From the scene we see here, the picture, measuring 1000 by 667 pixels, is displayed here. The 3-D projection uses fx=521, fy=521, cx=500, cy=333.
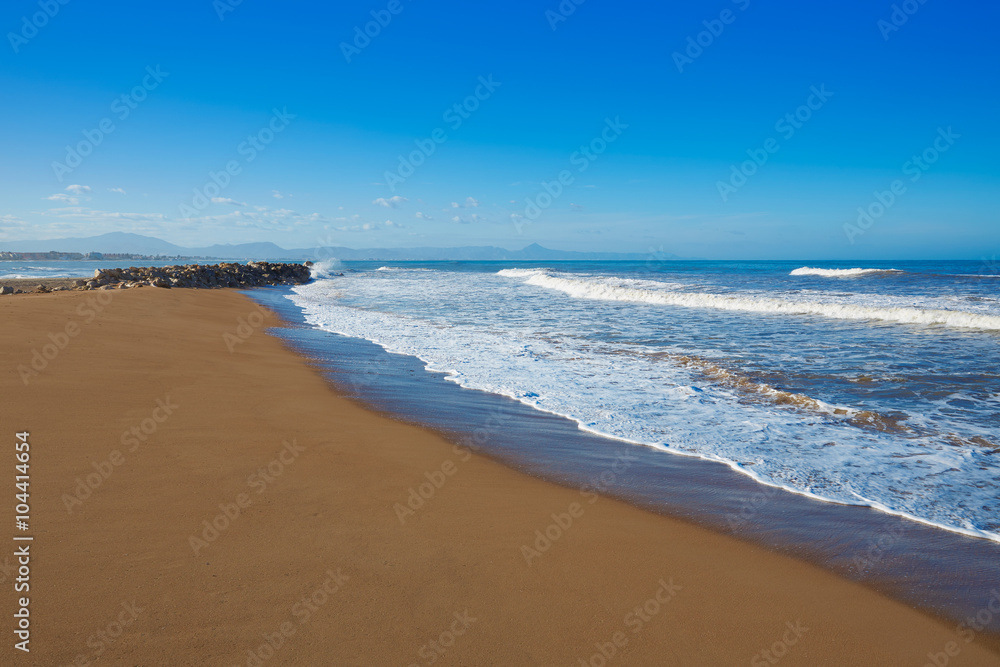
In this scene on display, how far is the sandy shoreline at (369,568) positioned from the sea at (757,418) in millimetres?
511

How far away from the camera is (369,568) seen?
9.40ft

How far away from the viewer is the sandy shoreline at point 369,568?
7.75ft

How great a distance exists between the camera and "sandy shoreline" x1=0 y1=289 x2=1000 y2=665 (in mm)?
2363

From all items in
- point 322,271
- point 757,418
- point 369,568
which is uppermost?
point 322,271

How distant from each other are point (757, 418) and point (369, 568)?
5.11 m

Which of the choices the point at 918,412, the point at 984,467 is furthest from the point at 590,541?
the point at 918,412

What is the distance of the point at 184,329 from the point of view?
35.3ft

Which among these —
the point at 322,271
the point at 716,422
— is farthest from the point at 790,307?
the point at 322,271

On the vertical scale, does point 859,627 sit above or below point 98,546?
below

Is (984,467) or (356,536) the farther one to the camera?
(984,467)

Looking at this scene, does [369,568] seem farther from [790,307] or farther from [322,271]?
[322,271]

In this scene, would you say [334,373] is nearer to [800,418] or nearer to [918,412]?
[800,418]

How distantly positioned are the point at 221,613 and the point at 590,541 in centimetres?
210

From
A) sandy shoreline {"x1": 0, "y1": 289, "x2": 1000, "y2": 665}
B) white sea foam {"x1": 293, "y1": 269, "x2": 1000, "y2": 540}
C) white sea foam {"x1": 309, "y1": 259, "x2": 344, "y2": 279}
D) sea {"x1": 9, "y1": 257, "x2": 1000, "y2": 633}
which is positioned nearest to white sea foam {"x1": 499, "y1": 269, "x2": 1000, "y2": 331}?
sea {"x1": 9, "y1": 257, "x2": 1000, "y2": 633}
